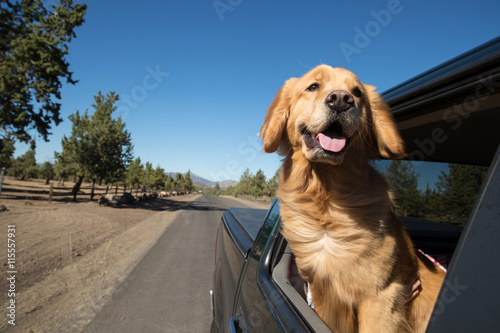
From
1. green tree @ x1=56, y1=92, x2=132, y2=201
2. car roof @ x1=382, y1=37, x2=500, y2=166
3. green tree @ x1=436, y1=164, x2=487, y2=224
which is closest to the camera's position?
car roof @ x1=382, y1=37, x2=500, y2=166

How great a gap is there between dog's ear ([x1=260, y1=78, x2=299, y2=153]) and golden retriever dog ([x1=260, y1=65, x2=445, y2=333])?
11mm

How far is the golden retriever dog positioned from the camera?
1341 mm

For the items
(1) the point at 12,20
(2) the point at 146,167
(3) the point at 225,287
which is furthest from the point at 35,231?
(2) the point at 146,167

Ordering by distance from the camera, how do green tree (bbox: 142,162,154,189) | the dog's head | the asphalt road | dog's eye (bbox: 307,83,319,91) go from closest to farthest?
the dog's head < dog's eye (bbox: 307,83,319,91) < the asphalt road < green tree (bbox: 142,162,154,189)

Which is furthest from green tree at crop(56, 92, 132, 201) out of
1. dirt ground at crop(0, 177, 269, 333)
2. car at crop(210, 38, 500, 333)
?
car at crop(210, 38, 500, 333)

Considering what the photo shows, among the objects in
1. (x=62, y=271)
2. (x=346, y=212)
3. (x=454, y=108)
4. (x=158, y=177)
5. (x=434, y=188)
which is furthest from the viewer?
(x=158, y=177)

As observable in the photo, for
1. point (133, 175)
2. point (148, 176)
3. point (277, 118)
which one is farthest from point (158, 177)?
point (277, 118)

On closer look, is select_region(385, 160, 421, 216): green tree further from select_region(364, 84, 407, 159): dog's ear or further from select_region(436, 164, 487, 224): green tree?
select_region(364, 84, 407, 159): dog's ear

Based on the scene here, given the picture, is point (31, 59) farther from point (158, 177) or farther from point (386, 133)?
point (158, 177)

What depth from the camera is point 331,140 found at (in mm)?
1930

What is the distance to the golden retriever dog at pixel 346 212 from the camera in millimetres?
1341

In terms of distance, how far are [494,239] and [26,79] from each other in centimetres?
2758

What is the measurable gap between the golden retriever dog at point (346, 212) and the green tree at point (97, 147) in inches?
1189

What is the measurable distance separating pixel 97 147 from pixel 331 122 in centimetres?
3094
